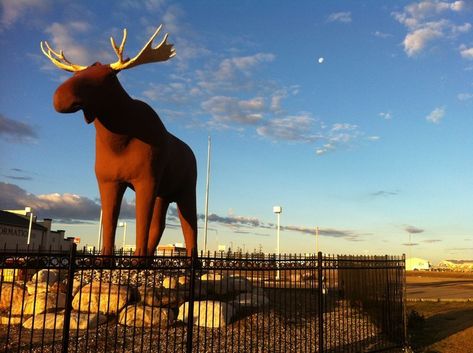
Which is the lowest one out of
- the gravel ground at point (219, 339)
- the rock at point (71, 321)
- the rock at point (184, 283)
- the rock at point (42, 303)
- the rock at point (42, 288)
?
the gravel ground at point (219, 339)

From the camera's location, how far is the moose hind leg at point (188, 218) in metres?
12.5

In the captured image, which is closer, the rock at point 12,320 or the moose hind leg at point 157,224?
the rock at point 12,320

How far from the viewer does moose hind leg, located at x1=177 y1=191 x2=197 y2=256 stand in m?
12.5

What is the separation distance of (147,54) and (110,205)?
11.0 feet

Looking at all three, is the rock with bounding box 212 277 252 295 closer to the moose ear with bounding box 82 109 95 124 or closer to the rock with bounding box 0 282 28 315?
the rock with bounding box 0 282 28 315

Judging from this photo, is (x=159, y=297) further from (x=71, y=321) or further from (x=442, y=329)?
(x=442, y=329)

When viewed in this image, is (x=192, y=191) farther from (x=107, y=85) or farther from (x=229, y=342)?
(x=229, y=342)

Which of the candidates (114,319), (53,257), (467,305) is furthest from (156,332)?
(467,305)

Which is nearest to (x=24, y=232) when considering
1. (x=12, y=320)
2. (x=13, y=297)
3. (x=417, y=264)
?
(x=13, y=297)

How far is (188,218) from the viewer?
12.6 m

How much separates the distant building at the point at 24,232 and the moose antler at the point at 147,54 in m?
33.3

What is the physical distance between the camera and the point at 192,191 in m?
12.7

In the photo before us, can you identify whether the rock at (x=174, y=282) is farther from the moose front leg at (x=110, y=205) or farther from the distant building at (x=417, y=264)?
the distant building at (x=417, y=264)

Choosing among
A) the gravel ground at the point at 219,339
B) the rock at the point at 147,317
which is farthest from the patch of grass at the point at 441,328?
the rock at the point at 147,317
